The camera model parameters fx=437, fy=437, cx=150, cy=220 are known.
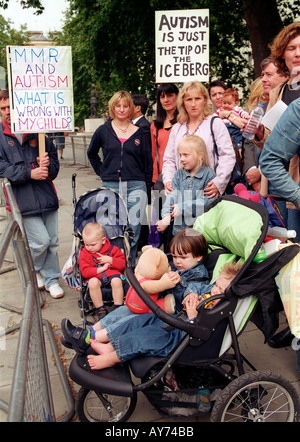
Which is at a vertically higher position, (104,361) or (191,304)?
(191,304)

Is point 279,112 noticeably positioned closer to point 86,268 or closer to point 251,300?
point 251,300

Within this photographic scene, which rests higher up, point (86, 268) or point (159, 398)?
point (86, 268)

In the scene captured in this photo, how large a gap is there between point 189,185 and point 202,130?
2.05ft

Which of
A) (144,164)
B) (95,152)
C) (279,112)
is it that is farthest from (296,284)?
(95,152)

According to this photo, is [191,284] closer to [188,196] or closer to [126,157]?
[188,196]

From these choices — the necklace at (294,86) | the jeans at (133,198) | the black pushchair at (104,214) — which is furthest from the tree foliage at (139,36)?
the necklace at (294,86)

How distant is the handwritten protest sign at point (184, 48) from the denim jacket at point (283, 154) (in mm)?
2626

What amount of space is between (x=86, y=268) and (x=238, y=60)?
36.6ft

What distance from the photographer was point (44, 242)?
4336 mm

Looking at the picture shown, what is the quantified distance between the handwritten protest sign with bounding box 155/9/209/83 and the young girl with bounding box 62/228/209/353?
9.12ft

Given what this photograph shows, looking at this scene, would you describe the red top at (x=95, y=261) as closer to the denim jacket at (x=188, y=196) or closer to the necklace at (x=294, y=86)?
the denim jacket at (x=188, y=196)

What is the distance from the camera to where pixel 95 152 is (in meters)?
4.98

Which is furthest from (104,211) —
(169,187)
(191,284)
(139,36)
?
(139,36)

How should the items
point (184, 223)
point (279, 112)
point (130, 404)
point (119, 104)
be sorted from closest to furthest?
point (130, 404)
point (279, 112)
point (184, 223)
point (119, 104)
